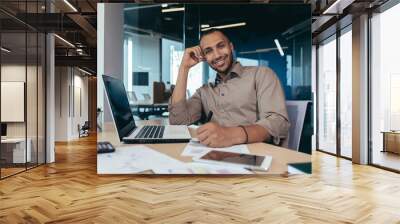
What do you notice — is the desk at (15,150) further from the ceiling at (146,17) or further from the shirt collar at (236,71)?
the shirt collar at (236,71)

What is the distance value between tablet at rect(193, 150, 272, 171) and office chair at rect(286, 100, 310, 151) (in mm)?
446

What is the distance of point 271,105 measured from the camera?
5.59 meters

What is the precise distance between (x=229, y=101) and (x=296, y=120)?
1.12m

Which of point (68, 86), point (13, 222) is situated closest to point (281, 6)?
point (13, 222)

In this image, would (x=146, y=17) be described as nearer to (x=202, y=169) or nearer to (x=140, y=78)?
(x=140, y=78)

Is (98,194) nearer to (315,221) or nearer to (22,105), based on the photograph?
(315,221)

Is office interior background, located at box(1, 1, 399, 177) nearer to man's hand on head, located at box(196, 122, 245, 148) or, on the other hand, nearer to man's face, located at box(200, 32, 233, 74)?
man's face, located at box(200, 32, 233, 74)

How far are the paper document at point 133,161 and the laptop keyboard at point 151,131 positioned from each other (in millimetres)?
190

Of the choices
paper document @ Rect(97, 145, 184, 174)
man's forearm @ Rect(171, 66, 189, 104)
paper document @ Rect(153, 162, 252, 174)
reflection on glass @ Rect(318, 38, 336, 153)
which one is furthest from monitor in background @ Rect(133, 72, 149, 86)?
reflection on glass @ Rect(318, 38, 336, 153)

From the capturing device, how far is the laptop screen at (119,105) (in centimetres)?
521

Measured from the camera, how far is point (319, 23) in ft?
25.5

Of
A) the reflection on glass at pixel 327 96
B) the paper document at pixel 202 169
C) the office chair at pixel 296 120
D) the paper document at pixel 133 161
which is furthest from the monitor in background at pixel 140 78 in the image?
the reflection on glass at pixel 327 96

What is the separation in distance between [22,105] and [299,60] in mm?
5197

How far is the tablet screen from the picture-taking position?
5621 millimetres
